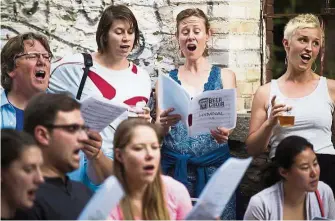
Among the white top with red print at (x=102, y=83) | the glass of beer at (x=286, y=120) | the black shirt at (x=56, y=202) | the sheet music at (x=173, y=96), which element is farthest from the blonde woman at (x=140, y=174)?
the glass of beer at (x=286, y=120)

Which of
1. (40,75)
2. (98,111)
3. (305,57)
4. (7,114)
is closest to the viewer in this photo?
(98,111)

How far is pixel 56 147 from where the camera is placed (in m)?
3.95

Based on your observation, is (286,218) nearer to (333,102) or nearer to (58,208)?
(333,102)

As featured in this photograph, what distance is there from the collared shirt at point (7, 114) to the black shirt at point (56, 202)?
895 mm

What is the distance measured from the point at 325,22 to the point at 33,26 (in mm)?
2063

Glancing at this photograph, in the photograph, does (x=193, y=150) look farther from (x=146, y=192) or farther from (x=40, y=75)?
(x=146, y=192)

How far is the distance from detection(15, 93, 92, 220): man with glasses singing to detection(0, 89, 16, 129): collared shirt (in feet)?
2.71

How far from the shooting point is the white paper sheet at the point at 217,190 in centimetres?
373

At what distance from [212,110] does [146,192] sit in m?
1.02

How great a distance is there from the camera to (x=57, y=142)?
3.96 m

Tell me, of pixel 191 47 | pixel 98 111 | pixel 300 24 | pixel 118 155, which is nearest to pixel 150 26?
pixel 191 47

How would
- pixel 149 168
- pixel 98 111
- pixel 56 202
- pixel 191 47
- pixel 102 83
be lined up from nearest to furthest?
pixel 56 202
pixel 149 168
pixel 98 111
pixel 102 83
pixel 191 47

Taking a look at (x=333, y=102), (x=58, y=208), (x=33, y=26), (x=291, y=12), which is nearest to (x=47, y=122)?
(x=58, y=208)

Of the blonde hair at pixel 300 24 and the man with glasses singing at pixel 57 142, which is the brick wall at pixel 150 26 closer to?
Result: the blonde hair at pixel 300 24
